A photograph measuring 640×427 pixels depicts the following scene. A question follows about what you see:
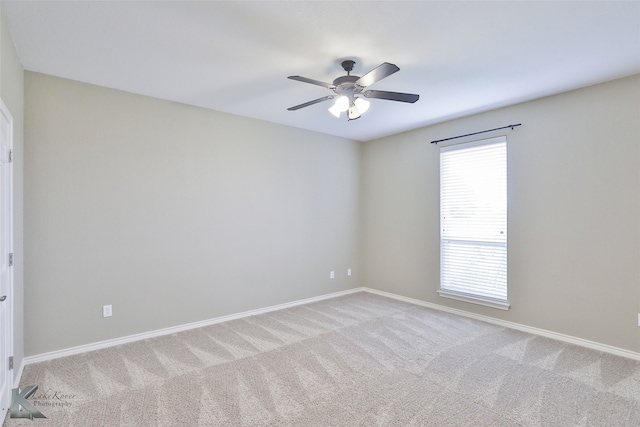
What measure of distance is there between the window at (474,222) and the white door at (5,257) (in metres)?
4.54

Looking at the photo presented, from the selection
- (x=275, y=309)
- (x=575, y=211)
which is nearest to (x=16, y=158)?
(x=275, y=309)

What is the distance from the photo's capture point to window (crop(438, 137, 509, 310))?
13.1ft

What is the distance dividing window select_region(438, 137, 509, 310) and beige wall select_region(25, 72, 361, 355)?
1861mm

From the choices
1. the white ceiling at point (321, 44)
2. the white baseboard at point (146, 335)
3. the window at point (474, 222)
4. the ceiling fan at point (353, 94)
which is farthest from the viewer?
the window at point (474, 222)

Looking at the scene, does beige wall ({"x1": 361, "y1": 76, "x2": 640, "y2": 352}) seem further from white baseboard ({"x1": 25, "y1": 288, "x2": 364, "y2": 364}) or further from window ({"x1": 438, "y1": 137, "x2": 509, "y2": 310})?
white baseboard ({"x1": 25, "y1": 288, "x2": 364, "y2": 364})

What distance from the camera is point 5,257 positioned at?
7.37 feet

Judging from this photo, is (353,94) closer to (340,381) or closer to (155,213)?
(340,381)

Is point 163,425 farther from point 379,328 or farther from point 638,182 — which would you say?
point 638,182

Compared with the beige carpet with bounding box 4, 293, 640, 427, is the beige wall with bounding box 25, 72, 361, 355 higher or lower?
higher

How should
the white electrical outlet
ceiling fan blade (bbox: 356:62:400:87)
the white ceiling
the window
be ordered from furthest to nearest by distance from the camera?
the window → the white electrical outlet → ceiling fan blade (bbox: 356:62:400:87) → the white ceiling

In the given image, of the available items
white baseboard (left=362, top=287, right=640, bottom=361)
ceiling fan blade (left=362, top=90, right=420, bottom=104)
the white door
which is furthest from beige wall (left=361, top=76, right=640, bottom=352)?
the white door

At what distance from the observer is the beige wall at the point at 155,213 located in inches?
120

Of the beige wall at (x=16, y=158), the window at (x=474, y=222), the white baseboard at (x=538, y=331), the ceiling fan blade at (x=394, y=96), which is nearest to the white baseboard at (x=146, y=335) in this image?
the beige wall at (x=16, y=158)

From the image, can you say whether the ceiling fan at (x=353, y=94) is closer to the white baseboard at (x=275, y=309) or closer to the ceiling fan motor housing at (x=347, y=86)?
the ceiling fan motor housing at (x=347, y=86)
